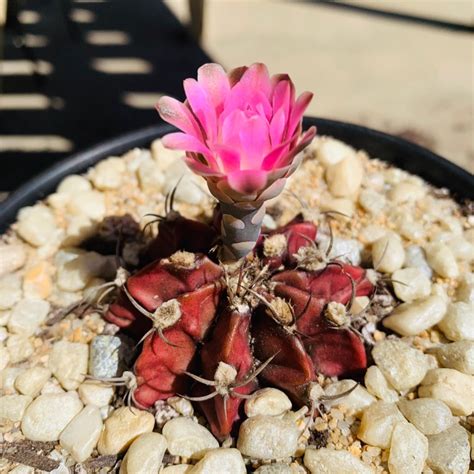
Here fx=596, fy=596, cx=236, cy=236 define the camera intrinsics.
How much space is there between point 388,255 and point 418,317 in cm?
13

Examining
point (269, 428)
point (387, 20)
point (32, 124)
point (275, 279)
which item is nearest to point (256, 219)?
point (275, 279)

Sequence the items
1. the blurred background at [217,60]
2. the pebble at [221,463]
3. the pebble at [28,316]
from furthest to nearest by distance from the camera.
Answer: the blurred background at [217,60]
the pebble at [28,316]
the pebble at [221,463]

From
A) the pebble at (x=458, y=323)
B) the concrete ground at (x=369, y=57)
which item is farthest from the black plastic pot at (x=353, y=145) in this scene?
the concrete ground at (x=369, y=57)

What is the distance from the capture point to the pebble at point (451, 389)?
847 mm

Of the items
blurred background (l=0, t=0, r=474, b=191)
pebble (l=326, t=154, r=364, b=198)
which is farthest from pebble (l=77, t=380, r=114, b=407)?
blurred background (l=0, t=0, r=474, b=191)

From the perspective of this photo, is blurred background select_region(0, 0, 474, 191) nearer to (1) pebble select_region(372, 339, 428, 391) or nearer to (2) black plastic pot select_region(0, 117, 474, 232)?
(2) black plastic pot select_region(0, 117, 474, 232)

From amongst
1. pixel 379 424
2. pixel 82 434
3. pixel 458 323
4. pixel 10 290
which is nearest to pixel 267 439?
pixel 379 424

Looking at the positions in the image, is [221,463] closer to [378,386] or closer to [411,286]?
[378,386]

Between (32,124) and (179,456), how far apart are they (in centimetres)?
166

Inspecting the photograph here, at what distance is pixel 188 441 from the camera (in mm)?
804

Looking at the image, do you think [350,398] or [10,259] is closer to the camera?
[350,398]

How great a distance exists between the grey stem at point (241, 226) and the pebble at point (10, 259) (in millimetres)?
466

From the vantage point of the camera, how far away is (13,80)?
2.37 meters

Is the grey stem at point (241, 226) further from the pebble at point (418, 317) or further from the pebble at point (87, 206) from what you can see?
the pebble at point (87, 206)
